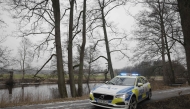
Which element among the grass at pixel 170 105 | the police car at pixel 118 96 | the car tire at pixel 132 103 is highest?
the police car at pixel 118 96

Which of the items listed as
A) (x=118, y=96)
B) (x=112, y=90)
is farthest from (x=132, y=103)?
(x=112, y=90)

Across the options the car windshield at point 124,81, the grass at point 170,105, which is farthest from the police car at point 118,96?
the grass at point 170,105

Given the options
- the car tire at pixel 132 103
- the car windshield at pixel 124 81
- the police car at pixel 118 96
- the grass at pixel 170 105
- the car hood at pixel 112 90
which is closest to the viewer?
the police car at pixel 118 96

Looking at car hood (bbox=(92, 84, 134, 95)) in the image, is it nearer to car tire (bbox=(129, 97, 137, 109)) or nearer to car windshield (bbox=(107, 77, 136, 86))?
car tire (bbox=(129, 97, 137, 109))

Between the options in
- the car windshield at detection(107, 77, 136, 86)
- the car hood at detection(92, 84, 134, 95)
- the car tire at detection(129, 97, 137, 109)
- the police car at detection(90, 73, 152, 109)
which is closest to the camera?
the police car at detection(90, 73, 152, 109)

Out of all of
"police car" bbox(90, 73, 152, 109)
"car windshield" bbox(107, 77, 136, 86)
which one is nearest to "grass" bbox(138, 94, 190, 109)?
"police car" bbox(90, 73, 152, 109)

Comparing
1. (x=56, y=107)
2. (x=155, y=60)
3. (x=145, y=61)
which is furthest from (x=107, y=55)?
(x=56, y=107)

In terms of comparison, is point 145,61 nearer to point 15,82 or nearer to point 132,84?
point 132,84

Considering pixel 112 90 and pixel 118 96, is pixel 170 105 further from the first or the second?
pixel 112 90

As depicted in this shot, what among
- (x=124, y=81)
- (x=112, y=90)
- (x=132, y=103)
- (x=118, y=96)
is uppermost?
(x=124, y=81)

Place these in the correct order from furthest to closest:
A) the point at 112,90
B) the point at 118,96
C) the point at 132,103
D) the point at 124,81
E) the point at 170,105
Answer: the point at 124,81 → the point at 170,105 → the point at 132,103 → the point at 112,90 → the point at 118,96

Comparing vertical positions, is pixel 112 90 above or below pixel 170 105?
above

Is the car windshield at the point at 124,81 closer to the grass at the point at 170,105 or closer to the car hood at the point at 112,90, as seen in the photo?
the car hood at the point at 112,90

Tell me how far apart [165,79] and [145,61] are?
14.3 feet
